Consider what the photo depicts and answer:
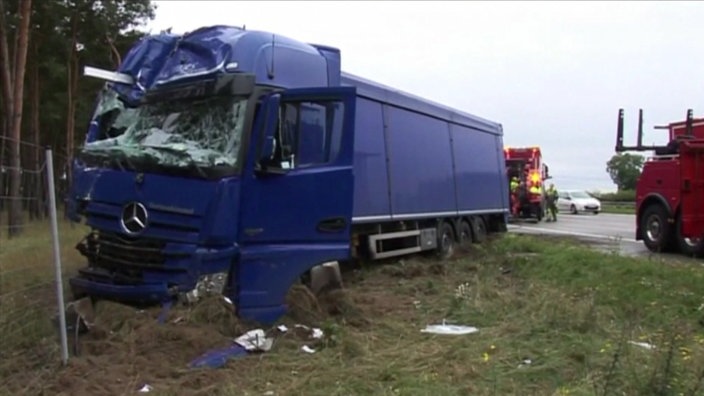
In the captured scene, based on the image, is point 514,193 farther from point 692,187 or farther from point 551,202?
point 692,187

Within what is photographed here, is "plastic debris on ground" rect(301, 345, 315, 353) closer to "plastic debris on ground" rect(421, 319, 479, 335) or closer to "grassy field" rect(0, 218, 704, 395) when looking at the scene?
"grassy field" rect(0, 218, 704, 395)

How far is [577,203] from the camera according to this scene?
1545 inches

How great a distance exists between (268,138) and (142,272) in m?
1.63

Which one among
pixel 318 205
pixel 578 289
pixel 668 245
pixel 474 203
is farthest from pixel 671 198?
pixel 318 205

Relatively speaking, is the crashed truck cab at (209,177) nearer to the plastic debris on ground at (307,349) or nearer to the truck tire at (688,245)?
the plastic debris on ground at (307,349)

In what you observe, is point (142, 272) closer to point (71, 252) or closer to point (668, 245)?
point (71, 252)

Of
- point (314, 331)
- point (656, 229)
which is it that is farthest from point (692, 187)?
point (314, 331)

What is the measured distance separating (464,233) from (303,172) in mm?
8585

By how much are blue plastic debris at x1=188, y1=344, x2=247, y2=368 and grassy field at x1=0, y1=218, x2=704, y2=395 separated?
2.7 inches

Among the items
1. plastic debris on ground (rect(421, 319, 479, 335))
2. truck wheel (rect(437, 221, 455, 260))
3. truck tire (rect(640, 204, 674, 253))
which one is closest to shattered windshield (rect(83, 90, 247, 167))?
plastic debris on ground (rect(421, 319, 479, 335))

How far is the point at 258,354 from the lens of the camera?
20.1 ft

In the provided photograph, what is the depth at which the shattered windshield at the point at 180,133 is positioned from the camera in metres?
6.58

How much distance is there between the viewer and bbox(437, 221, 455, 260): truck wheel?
1372 centimetres

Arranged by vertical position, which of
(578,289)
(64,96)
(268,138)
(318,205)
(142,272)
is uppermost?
(64,96)
